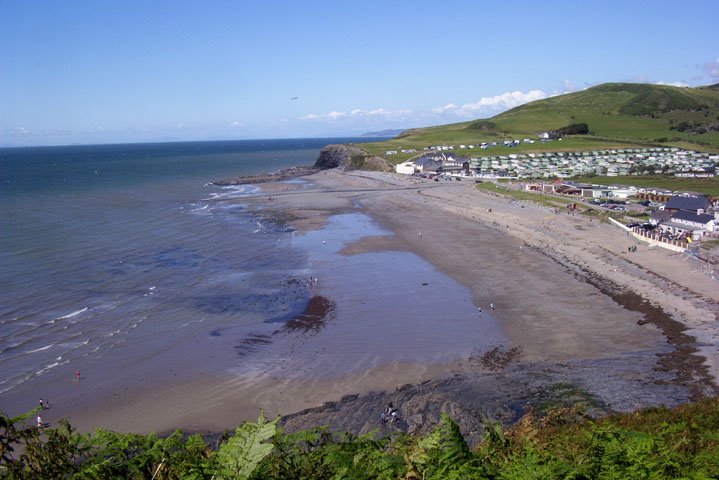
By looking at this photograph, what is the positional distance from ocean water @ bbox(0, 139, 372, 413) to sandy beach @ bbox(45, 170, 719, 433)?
11.5 feet

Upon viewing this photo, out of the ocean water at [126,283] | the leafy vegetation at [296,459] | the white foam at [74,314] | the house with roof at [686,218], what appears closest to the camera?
the leafy vegetation at [296,459]

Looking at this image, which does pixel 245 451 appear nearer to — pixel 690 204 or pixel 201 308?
pixel 201 308

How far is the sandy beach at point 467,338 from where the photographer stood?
66.4ft

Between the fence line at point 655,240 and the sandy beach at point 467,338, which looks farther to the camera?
the fence line at point 655,240

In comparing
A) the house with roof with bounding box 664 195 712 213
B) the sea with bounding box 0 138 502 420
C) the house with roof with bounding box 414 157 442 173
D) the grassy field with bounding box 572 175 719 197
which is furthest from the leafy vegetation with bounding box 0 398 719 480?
the house with roof with bounding box 414 157 442 173

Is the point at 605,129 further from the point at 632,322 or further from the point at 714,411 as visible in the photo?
the point at 714,411

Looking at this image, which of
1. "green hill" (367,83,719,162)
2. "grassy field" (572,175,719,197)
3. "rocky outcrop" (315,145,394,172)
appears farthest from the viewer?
"green hill" (367,83,719,162)

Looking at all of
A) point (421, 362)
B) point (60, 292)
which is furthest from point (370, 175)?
point (421, 362)

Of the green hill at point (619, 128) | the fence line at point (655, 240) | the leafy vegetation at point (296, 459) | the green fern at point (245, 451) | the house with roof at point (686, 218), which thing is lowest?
the fence line at point (655, 240)

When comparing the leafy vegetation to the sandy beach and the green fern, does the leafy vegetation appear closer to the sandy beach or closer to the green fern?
the green fern

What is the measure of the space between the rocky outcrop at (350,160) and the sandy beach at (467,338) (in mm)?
74389

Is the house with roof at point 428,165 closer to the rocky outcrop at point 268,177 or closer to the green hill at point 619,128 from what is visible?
the green hill at point 619,128

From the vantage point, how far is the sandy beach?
20234 millimetres

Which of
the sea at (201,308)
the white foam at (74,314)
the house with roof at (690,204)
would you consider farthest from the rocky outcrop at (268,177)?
the house with roof at (690,204)
